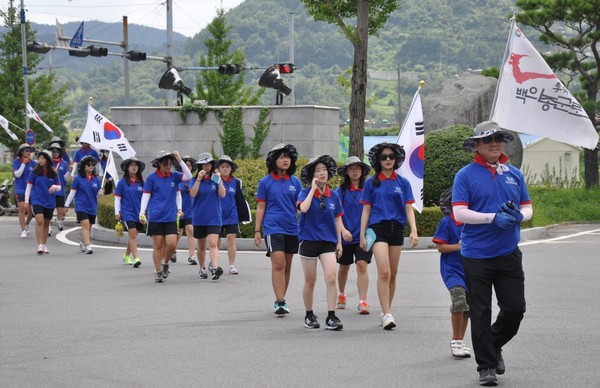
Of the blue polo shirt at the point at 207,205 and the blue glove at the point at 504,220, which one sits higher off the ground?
the blue glove at the point at 504,220

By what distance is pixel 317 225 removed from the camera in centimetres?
1102

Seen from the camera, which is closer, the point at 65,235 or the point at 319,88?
the point at 65,235

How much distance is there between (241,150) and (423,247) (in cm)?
930

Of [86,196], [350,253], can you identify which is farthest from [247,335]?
[86,196]

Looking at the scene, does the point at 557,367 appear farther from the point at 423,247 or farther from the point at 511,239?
the point at 423,247

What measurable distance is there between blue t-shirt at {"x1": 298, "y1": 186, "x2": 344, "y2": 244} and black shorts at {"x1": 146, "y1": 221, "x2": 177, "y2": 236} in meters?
3.96

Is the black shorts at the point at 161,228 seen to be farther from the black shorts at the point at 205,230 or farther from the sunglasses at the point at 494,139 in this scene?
the sunglasses at the point at 494,139

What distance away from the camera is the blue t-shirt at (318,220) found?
11.0 metres

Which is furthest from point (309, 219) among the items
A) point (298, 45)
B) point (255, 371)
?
point (298, 45)

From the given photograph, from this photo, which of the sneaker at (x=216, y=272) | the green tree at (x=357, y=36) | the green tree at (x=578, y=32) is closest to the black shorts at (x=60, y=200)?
the green tree at (x=357, y=36)

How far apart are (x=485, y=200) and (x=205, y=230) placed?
7605mm

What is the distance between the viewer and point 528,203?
8102 millimetres

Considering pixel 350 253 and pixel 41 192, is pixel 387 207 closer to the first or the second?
pixel 350 253

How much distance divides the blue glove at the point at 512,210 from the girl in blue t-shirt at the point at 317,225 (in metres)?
3.31
